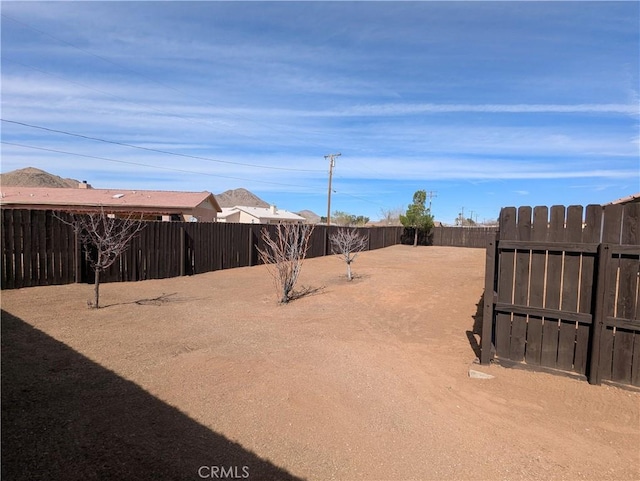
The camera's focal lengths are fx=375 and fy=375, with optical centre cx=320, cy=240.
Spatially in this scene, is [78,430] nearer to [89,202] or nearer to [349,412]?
[349,412]

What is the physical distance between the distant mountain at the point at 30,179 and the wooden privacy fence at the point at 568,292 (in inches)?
3897

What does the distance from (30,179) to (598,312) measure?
344ft

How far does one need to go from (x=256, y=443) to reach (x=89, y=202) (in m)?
33.2

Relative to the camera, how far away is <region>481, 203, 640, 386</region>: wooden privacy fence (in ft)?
13.2

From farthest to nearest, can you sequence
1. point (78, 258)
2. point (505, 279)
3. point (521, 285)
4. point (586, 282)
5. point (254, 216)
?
point (254, 216)
point (78, 258)
point (505, 279)
point (521, 285)
point (586, 282)

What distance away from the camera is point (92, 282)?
10.2 m

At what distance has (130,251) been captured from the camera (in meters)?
11.3

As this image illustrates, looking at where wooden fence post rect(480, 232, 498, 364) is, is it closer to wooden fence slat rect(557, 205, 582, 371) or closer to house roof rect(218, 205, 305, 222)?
wooden fence slat rect(557, 205, 582, 371)

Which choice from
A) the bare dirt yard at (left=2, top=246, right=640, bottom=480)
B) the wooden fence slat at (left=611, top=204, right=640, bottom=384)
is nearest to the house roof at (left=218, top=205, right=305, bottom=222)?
the bare dirt yard at (left=2, top=246, right=640, bottom=480)

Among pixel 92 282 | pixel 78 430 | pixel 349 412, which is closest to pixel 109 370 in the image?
pixel 78 430

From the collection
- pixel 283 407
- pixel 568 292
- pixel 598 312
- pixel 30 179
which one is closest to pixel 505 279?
pixel 568 292

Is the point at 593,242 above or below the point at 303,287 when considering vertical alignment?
above

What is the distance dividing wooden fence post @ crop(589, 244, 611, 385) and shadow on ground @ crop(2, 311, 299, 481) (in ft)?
11.7

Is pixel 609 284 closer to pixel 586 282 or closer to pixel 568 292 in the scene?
pixel 586 282
